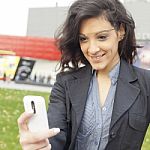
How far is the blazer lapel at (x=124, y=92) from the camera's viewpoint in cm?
181

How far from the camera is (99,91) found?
1912 millimetres

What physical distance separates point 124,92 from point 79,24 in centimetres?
35

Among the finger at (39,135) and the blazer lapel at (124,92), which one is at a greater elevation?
the blazer lapel at (124,92)

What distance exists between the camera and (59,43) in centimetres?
201

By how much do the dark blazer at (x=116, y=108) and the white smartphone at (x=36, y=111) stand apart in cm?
31

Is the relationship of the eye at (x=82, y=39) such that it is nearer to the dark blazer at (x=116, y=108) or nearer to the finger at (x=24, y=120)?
the dark blazer at (x=116, y=108)

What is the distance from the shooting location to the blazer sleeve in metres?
1.80

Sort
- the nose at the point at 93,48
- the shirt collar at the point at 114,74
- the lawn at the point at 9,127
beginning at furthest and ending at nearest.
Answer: the lawn at the point at 9,127, the shirt collar at the point at 114,74, the nose at the point at 93,48

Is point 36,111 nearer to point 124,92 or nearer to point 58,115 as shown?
point 58,115

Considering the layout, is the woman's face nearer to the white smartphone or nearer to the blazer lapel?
the blazer lapel

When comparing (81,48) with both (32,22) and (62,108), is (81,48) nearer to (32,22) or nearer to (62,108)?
(62,108)

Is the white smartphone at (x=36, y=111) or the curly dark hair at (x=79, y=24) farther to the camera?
the curly dark hair at (x=79, y=24)

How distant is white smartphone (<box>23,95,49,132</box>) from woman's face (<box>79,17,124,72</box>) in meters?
0.44

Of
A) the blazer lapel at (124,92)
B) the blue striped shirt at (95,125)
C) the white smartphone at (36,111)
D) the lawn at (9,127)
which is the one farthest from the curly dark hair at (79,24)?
the lawn at (9,127)
